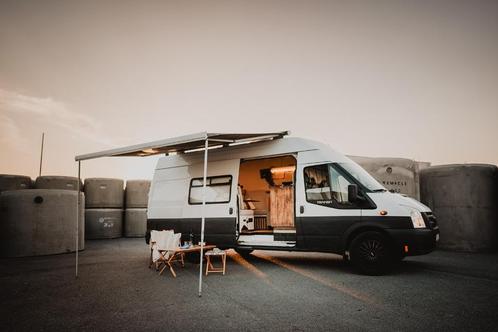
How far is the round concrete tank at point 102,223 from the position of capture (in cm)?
1520

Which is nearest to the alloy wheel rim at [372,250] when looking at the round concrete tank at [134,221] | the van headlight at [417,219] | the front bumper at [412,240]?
the front bumper at [412,240]

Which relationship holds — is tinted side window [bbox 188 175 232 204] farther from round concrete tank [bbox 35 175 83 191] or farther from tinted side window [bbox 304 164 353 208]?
round concrete tank [bbox 35 175 83 191]

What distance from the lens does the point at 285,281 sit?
6188 millimetres

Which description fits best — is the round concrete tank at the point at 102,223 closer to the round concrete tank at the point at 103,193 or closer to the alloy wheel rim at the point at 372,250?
the round concrete tank at the point at 103,193

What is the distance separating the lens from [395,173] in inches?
457

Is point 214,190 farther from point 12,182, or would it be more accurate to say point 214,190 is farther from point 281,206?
point 12,182

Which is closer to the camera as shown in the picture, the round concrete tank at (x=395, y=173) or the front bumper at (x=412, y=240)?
the front bumper at (x=412, y=240)

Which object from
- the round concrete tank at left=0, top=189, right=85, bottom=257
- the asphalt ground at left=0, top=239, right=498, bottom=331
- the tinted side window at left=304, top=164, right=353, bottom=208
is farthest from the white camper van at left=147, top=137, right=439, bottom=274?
the round concrete tank at left=0, top=189, right=85, bottom=257

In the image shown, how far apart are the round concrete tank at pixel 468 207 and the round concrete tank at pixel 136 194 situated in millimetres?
13032

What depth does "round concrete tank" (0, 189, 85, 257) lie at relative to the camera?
32.8 feet

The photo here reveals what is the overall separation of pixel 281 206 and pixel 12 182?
1149 cm

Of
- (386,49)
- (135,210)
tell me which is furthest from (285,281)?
(135,210)

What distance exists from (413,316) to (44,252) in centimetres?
1075

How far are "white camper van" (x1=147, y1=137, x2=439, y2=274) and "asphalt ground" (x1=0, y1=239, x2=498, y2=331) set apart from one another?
1.97 feet
